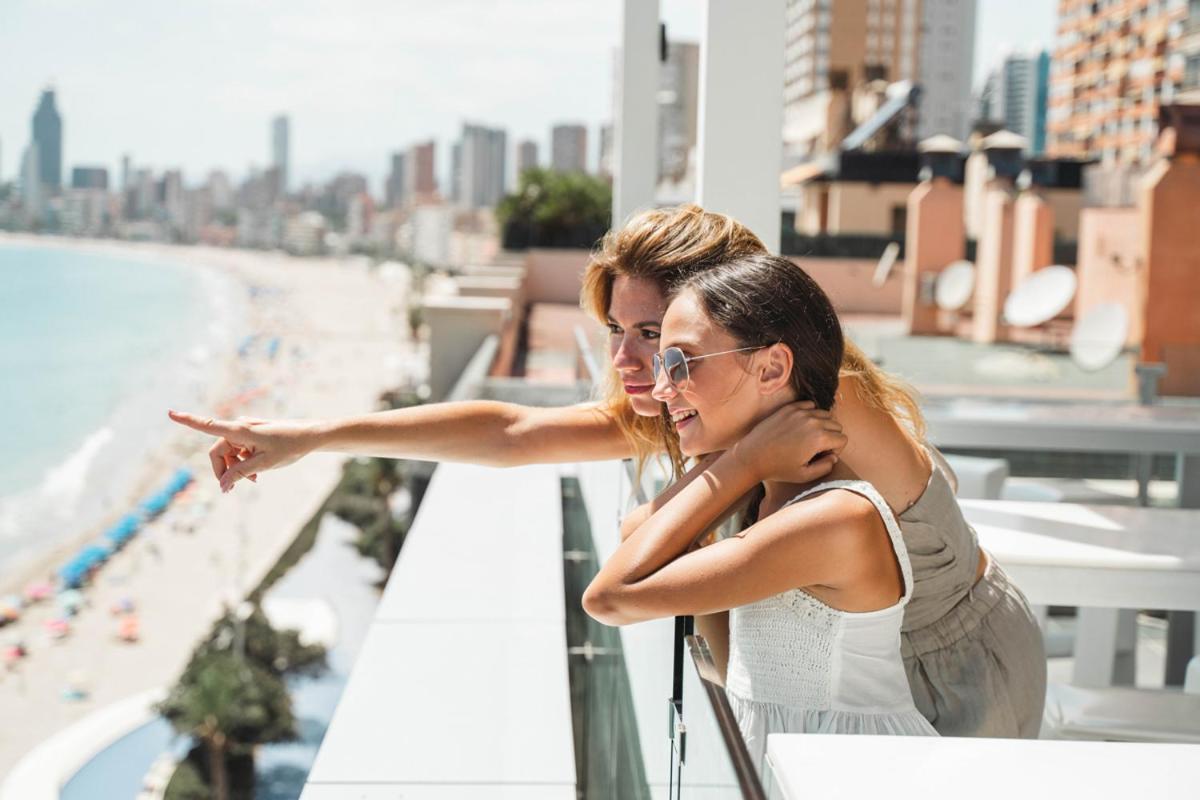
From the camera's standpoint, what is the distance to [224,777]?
1061 inches

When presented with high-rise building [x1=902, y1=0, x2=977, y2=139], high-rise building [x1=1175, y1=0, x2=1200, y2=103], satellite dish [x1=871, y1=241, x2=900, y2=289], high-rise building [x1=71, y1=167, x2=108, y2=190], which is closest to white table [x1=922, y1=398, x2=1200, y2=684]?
satellite dish [x1=871, y1=241, x2=900, y2=289]

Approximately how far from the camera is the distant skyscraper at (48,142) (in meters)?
72.5

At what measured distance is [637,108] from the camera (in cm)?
447

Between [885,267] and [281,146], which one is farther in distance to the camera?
[281,146]

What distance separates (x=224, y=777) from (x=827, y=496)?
2826cm

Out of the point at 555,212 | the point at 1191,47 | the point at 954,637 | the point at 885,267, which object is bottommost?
the point at 954,637

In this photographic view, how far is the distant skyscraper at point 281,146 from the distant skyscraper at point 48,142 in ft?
49.0

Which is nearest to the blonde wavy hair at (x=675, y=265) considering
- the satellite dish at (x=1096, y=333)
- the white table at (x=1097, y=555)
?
the white table at (x=1097, y=555)

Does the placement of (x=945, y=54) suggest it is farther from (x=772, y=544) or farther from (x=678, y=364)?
(x=772, y=544)

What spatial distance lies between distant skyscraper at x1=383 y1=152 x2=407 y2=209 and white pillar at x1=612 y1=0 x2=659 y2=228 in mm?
87538

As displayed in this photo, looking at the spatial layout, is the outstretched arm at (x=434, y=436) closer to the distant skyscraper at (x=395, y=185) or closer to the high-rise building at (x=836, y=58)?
the high-rise building at (x=836, y=58)

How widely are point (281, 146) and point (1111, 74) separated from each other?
56.6 metres

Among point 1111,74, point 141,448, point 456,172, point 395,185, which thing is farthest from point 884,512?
point 395,185

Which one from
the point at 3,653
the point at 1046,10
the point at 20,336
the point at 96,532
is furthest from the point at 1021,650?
the point at 20,336
